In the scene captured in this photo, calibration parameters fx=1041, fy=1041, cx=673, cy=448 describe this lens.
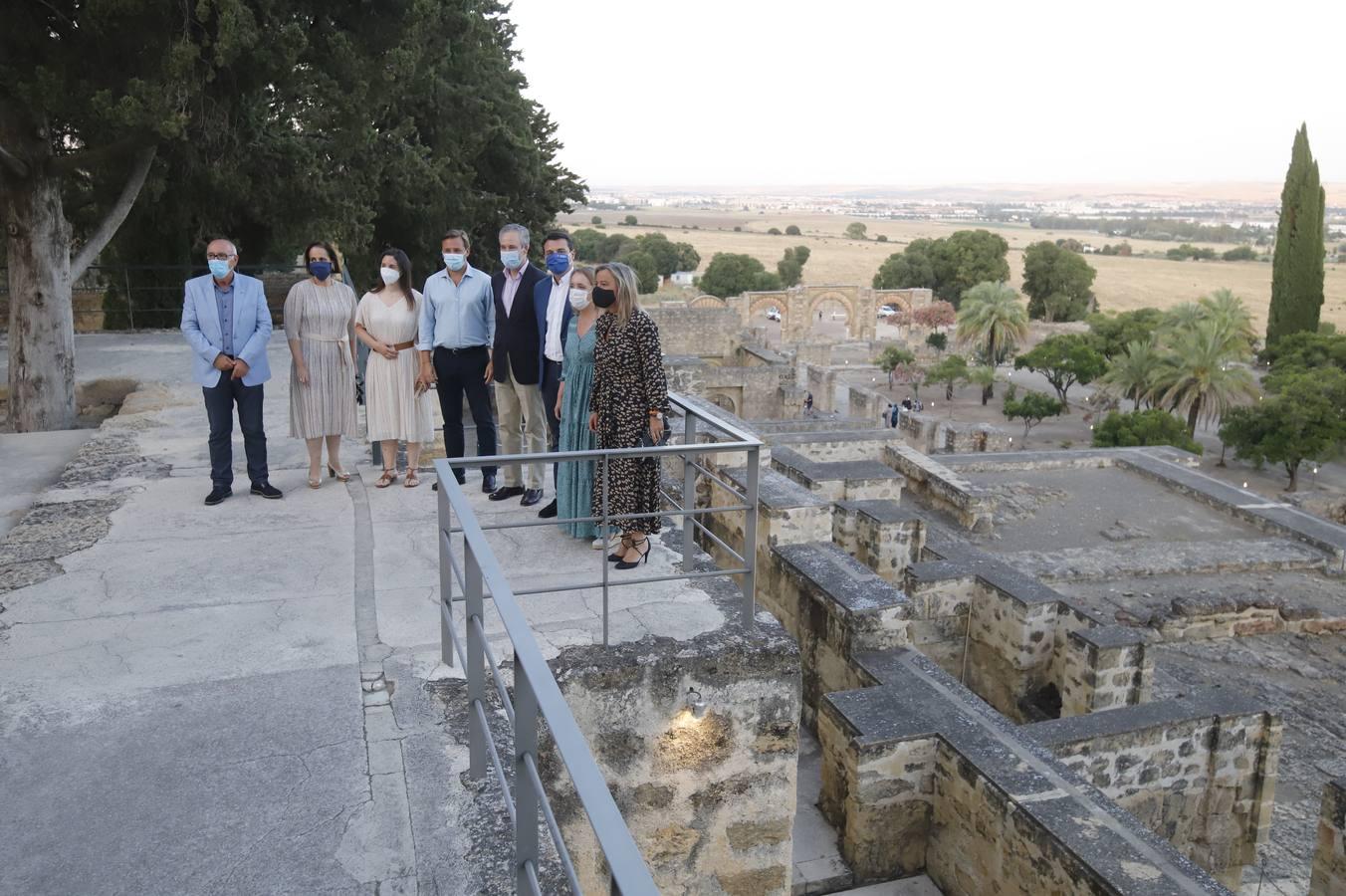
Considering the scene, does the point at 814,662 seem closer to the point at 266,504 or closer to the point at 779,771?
the point at 779,771

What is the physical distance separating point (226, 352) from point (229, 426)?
0.48m

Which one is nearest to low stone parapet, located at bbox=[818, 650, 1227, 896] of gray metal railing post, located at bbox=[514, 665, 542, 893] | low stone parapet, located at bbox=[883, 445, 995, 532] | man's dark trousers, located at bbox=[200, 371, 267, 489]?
gray metal railing post, located at bbox=[514, 665, 542, 893]

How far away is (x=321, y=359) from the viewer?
23.5 ft

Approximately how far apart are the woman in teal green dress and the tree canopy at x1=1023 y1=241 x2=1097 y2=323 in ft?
206

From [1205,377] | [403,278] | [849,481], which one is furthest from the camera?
[1205,377]

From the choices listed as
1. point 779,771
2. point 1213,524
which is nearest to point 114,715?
point 779,771

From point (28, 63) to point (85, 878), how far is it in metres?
9.97

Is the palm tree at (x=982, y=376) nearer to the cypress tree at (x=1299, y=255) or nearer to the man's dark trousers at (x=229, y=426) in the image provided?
the cypress tree at (x=1299, y=255)

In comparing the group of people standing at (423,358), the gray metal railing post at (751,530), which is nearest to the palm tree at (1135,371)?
the group of people standing at (423,358)

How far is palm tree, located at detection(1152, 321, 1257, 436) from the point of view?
3036cm

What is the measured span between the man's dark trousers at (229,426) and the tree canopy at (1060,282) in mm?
62660

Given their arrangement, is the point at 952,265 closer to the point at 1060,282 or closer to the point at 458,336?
the point at 1060,282

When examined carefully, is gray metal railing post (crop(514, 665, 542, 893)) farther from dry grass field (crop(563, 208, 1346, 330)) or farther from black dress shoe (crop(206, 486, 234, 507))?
dry grass field (crop(563, 208, 1346, 330))

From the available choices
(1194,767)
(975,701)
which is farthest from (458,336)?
(1194,767)
